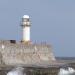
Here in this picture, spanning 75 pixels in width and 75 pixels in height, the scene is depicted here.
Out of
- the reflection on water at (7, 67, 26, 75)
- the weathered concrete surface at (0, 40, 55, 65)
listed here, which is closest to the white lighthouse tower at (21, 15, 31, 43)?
the weathered concrete surface at (0, 40, 55, 65)

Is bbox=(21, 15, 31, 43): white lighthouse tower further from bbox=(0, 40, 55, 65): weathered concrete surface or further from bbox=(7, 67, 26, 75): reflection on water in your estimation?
bbox=(7, 67, 26, 75): reflection on water

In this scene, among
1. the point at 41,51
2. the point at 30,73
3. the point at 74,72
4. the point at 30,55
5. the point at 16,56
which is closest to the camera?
the point at 30,73

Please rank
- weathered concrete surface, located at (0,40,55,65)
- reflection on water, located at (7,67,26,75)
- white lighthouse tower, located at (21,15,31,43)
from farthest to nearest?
white lighthouse tower, located at (21,15,31,43), weathered concrete surface, located at (0,40,55,65), reflection on water, located at (7,67,26,75)

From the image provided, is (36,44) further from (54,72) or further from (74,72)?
(54,72)

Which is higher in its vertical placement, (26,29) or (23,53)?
(26,29)

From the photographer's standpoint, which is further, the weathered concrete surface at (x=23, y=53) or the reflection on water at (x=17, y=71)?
the weathered concrete surface at (x=23, y=53)

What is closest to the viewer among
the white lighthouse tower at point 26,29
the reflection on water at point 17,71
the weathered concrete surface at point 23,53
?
the reflection on water at point 17,71

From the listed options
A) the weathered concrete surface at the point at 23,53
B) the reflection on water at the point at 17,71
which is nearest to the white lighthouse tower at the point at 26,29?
the weathered concrete surface at the point at 23,53

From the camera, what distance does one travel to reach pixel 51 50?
71500mm

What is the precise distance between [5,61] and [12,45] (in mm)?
3927

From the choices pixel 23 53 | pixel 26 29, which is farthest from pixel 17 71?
pixel 26 29

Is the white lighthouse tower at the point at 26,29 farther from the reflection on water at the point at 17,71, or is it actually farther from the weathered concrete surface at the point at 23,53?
the reflection on water at the point at 17,71

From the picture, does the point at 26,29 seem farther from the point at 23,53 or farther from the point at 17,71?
the point at 17,71

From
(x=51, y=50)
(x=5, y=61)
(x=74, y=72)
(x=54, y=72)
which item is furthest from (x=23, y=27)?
(x=54, y=72)
